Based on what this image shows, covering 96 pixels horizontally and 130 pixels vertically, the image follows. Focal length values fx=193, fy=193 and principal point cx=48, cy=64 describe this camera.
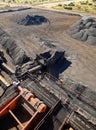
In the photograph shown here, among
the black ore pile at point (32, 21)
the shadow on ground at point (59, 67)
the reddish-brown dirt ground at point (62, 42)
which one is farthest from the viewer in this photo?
the black ore pile at point (32, 21)

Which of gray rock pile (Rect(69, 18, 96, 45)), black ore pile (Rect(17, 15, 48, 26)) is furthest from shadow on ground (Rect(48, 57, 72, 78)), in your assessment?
black ore pile (Rect(17, 15, 48, 26))

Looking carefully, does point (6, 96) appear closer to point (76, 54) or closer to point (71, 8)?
point (76, 54)

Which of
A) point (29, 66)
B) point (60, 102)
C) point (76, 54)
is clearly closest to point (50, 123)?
point (60, 102)

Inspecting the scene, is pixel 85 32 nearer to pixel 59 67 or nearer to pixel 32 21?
pixel 59 67

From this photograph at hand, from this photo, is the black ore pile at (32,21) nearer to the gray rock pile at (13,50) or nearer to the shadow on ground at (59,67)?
the gray rock pile at (13,50)

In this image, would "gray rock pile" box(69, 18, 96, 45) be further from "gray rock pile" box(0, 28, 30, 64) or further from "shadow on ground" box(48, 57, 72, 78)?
"gray rock pile" box(0, 28, 30, 64)

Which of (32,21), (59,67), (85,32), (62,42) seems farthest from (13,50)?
(32,21)

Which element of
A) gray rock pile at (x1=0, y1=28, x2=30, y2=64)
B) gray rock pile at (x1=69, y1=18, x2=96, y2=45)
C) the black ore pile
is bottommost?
the black ore pile

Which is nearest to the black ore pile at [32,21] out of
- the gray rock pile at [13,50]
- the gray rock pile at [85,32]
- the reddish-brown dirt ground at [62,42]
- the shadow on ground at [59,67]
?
the reddish-brown dirt ground at [62,42]
